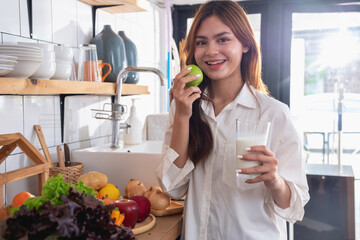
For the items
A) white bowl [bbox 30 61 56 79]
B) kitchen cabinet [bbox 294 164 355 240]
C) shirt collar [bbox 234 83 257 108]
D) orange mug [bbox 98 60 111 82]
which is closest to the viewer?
shirt collar [bbox 234 83 257 108]

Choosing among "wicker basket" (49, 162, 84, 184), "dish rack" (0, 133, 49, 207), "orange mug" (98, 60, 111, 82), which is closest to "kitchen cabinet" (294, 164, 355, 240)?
"orange mug" (98, 60, 111, 82)

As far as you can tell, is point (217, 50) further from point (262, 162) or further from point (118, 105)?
point (118, 105)

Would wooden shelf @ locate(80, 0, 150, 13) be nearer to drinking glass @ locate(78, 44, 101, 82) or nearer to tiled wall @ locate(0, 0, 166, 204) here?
tiled wall @ locate(0, 0, 166, 204)

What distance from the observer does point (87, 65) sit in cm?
184

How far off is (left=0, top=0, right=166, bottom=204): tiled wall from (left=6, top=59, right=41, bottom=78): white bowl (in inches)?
8.8

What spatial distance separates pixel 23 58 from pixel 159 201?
0.71 meters

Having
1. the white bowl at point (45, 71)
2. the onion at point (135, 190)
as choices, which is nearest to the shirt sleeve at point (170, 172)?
the onion at point (135, 190)

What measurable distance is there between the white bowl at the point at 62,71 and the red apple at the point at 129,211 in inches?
Result: 24.9

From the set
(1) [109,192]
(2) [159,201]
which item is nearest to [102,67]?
(1) [109,192]

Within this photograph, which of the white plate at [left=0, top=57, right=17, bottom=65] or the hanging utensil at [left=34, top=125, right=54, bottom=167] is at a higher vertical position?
the white plate at [left=0, top=57, right=17, bottom=65]

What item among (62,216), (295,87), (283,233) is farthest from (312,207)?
(62,216)

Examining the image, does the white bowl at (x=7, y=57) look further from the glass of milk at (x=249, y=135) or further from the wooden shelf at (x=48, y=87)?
the glass of milk at (x=249, y=135)

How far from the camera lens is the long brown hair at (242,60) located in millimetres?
1289

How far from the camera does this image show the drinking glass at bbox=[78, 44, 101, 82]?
1834 millimetres
